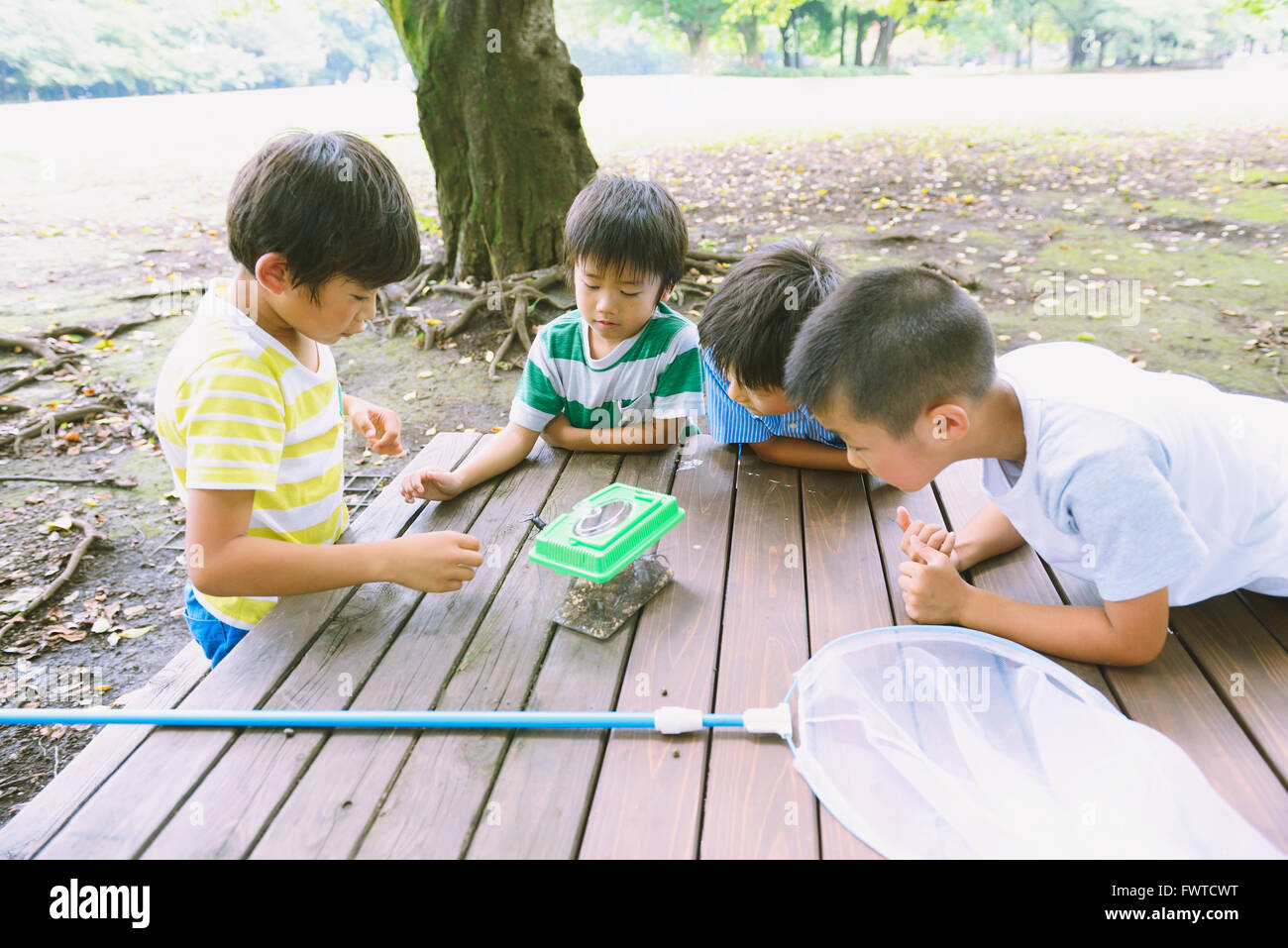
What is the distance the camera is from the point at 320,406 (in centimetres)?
200

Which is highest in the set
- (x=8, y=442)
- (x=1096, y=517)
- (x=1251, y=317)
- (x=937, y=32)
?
(x=937, y=32)

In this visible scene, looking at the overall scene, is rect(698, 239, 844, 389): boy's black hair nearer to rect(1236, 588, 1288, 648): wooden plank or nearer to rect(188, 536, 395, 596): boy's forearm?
rect(188, 536, 395, 596): boy's forearm

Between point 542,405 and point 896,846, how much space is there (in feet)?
5.23

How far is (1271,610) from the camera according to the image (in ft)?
5.80

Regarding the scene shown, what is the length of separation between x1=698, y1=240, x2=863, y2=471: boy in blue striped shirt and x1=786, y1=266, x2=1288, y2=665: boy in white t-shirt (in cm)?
41

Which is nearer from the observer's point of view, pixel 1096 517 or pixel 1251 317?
pixel 1096 517

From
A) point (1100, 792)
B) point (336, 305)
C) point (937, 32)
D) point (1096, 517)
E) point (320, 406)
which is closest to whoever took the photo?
point (1100, 792)

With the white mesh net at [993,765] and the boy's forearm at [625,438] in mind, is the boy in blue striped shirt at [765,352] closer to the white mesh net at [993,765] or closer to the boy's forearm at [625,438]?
the boy's forearm at [625,438]

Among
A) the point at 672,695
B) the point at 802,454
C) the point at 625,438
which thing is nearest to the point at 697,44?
the point at 625,438

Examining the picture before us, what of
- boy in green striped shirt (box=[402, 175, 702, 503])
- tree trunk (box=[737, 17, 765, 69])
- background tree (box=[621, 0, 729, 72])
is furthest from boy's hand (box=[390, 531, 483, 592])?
tree trunk (box=[737, 17, 765, 69])

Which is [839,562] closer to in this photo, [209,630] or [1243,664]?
[1243,664]

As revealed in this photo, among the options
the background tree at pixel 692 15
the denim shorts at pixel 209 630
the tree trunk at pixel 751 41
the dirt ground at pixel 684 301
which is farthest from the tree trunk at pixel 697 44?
the denim shorts at pixel 209 630
